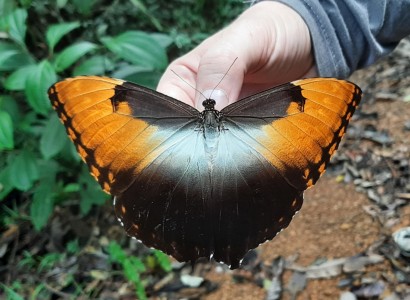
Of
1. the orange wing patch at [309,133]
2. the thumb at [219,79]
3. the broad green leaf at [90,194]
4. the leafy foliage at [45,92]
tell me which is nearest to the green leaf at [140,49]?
the leafy foliage at [45,92]

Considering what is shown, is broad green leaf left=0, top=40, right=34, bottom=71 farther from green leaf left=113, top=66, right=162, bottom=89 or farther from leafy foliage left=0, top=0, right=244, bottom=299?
green leaf left=113, top=66, right=162, bottom=89

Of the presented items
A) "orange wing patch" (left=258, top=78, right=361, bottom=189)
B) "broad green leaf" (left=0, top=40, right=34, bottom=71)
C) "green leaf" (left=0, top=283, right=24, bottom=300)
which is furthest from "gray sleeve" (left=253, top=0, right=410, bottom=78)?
"green leaf" (left=0, top=283, right=24, bottom=300)

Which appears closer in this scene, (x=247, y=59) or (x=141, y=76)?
(x=247, y=59)

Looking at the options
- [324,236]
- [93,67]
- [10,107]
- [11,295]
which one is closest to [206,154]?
[93,67]

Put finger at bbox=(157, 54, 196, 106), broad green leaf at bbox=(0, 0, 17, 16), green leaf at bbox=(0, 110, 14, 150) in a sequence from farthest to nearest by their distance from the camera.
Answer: broad green leaf at bbox=(0, 0, 17, 16)
green leaf at bbox=(0, 110, 14, 150)
finger at bbox=(157, 54, 196, 106)

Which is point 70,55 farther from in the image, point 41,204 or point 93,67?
point 41,204

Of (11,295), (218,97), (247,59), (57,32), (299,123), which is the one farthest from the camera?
(11,295)

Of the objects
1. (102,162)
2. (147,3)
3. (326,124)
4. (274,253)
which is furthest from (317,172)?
(147,3)

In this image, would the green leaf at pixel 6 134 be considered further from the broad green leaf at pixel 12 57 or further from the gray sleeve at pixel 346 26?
the gray sleeve at pixel 346 26
